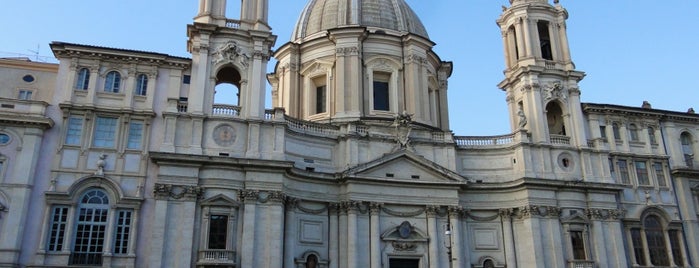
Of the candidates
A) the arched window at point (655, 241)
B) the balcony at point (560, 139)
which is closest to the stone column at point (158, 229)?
the balcony at point (560, 139)

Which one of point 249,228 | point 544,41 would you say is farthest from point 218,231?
point 544,41

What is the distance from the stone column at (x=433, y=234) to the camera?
33.0 meters

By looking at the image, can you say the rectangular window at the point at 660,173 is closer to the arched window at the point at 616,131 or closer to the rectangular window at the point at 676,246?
the arched window at the point at 616,131

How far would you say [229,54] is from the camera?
32469 mm

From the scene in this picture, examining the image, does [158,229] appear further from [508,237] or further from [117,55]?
[508,237]

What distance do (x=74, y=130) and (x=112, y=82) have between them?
3225 mm

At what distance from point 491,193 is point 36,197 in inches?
991

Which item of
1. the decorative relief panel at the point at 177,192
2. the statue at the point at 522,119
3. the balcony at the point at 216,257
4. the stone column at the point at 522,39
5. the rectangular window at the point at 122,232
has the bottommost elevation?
the balcony at the point at 216,257

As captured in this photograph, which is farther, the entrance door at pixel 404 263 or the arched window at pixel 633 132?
the arched window at pixel 633 132

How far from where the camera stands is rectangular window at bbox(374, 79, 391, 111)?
40.3 meters

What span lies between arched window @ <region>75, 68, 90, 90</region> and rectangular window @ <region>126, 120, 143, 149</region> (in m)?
3.14

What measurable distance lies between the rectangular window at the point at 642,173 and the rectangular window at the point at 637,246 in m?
3.36

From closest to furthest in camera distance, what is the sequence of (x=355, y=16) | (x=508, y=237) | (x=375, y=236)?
(x=375, y=236) → (x=508, y=237) → (x=355, y=16)

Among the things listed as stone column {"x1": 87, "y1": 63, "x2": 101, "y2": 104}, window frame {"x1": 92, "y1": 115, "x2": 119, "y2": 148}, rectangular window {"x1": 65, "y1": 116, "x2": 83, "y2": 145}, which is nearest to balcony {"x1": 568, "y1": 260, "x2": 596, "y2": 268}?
window frame {"x1": 92, "y1": 115, "x2": 119, "y2": 148}
